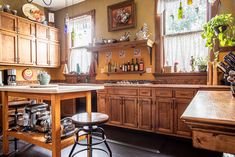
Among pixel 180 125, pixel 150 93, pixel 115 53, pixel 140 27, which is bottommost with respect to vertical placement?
pixel 180 125

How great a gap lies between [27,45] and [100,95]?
2.40 metres

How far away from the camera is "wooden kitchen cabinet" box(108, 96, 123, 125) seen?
324cm

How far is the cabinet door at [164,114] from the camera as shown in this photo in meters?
2.74

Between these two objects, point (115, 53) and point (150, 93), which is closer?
point (150, 93)

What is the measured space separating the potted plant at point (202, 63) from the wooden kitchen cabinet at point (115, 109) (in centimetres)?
161

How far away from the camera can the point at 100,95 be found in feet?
11.5

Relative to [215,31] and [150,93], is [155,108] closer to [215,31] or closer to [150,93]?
[150,93]

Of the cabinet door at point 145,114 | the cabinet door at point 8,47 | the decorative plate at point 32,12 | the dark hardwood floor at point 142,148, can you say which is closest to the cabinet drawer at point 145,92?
the cabinet door at point 145,114

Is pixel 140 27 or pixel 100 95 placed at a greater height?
pixel 140 27

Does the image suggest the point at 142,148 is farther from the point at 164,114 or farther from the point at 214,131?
the point at 214,131

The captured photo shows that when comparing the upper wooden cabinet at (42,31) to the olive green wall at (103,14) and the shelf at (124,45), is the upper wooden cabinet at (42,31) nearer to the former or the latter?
the olive green wall at (103,14)

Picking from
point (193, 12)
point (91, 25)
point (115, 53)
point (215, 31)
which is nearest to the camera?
point (215, 31)

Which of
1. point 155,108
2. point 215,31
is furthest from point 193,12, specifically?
point 155,108

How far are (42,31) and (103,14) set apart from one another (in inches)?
71.8
